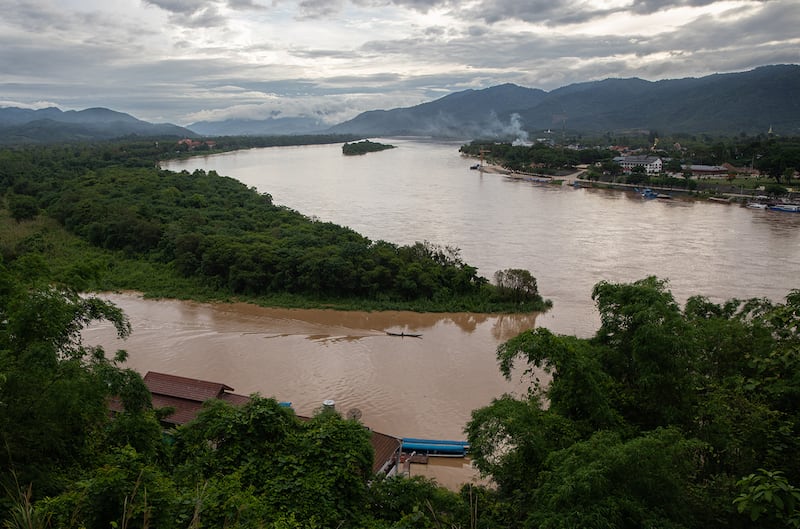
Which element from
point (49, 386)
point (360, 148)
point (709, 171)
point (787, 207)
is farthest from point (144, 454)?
point (360, 148)

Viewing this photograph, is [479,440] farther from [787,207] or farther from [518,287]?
[787,207]

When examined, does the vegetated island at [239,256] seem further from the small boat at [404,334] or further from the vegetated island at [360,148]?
the vegetated island at [360,148]

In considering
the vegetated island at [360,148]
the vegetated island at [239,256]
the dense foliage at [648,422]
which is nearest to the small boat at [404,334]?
the vegetated island at [239,256]

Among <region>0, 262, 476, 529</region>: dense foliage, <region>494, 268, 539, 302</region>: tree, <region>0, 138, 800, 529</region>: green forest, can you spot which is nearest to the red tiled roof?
<region>0, 138, 800, 529</region>: green forest

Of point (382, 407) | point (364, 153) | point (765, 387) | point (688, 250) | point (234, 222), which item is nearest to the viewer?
point (765, 387)

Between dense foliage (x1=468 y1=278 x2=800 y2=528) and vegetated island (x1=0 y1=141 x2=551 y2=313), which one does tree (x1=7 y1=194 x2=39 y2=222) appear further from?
dense foliage (x1=468 y1=278 x2=800 y2=528)

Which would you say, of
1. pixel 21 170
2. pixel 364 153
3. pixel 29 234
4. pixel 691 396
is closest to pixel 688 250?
pixel 691 396

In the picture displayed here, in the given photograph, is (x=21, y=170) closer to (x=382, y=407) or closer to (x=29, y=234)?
(x=29, y=234)
